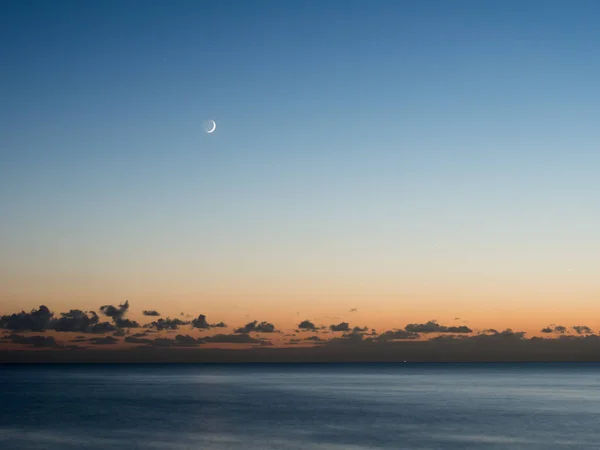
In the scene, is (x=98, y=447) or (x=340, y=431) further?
(x=340, y=431)

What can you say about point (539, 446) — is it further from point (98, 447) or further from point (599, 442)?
point (98, 447)

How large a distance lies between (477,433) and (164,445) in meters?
33.8

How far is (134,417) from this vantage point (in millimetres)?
97062

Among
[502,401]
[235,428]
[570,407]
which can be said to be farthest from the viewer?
[502,401]

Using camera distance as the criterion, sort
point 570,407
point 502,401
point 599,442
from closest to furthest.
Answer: point 599,442
point 570,407
point 502,401

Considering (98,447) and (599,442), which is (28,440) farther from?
(599,442)

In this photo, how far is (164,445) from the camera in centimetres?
6856

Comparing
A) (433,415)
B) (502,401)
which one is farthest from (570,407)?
(433,415)

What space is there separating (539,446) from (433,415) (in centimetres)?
3364

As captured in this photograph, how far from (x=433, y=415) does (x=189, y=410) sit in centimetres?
3711

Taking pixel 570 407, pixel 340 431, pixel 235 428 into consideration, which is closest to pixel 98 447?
pixel 235 428

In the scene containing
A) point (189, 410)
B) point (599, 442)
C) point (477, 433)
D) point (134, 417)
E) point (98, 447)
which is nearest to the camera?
point (98, 447)

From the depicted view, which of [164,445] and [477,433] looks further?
[477,433]

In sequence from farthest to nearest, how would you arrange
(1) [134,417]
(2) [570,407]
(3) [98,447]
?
(2) [570,407]
(1) [134,417]
(3) [98,447]
